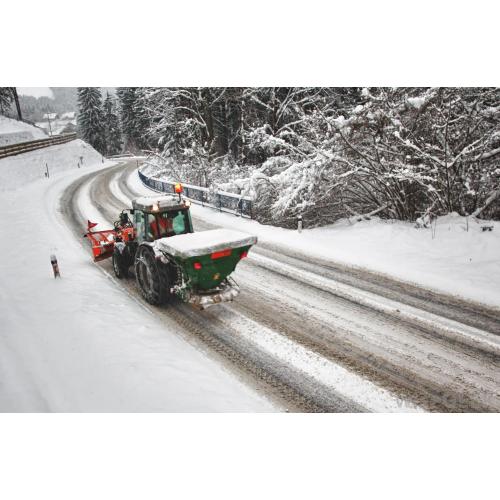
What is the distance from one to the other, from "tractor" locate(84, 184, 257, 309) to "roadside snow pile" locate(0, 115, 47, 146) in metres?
7.94

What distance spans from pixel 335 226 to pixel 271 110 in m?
7.98

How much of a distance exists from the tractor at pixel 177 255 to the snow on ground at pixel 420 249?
13.0ft

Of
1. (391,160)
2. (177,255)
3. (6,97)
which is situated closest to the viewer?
(177,255)

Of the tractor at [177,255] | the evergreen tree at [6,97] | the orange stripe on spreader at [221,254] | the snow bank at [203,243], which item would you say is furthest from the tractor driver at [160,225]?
the evergreen tree at [6,97]

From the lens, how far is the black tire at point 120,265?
799 centimetres

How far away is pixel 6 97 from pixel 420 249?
10212 mm

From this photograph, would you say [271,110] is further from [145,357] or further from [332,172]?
[145,357]

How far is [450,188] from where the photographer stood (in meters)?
9.25

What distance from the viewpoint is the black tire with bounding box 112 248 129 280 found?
7988 millimetres

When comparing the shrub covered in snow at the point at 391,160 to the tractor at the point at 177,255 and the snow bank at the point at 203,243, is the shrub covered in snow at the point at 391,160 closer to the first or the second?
the tractor at the point at 177,255

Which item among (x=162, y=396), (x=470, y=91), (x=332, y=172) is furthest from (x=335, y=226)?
(x=162, y=396)

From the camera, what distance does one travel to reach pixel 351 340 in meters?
5.52

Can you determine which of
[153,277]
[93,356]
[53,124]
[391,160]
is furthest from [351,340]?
[53,124]

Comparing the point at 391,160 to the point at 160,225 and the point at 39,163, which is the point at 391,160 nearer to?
the point at 160,225
